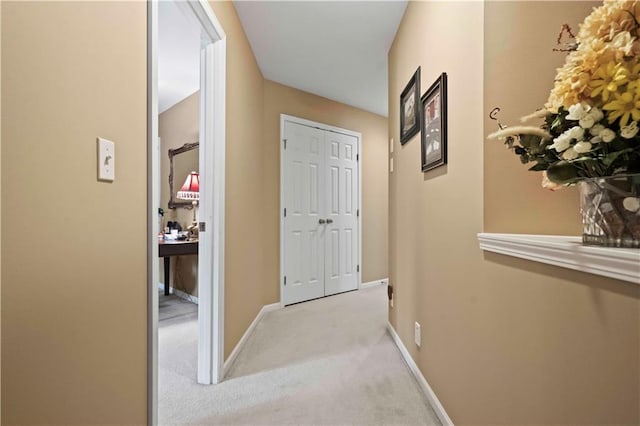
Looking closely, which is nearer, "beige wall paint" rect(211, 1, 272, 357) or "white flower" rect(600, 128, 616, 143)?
"white flower" rect(600, 128, 616, 143)

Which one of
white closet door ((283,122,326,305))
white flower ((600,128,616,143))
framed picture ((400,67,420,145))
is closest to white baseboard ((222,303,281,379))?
white closet door ((283,122,326,305))

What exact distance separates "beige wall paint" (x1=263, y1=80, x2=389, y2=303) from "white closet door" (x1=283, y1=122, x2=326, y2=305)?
0.43ft

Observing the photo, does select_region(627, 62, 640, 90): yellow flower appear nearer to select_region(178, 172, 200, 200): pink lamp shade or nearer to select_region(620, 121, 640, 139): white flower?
select_region(620, 121, 640, 139): white flower

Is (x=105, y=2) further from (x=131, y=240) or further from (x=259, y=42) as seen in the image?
(x=259, y=42)

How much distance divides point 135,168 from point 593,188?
119cm

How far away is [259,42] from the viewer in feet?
8.00

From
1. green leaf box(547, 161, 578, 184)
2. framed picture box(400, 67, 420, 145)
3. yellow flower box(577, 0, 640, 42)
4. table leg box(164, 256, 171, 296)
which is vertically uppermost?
framed picture box(400, 67, 420, 145)

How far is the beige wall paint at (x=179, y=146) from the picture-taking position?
338cm

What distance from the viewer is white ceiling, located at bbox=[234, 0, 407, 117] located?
2.05 m

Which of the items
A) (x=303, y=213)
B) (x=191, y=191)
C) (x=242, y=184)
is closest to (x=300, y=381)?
(x=242, y=184)

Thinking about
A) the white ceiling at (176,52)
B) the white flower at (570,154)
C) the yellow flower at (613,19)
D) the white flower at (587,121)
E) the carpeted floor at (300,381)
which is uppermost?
the white ceiling at (176,52)

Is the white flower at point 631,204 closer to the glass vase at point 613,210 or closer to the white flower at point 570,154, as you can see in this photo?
the glass vase at point 613,210

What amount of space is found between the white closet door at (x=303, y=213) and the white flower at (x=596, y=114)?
2813 mm

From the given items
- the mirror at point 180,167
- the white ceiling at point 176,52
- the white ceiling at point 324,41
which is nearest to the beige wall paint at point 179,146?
the mirror at point 180,167
